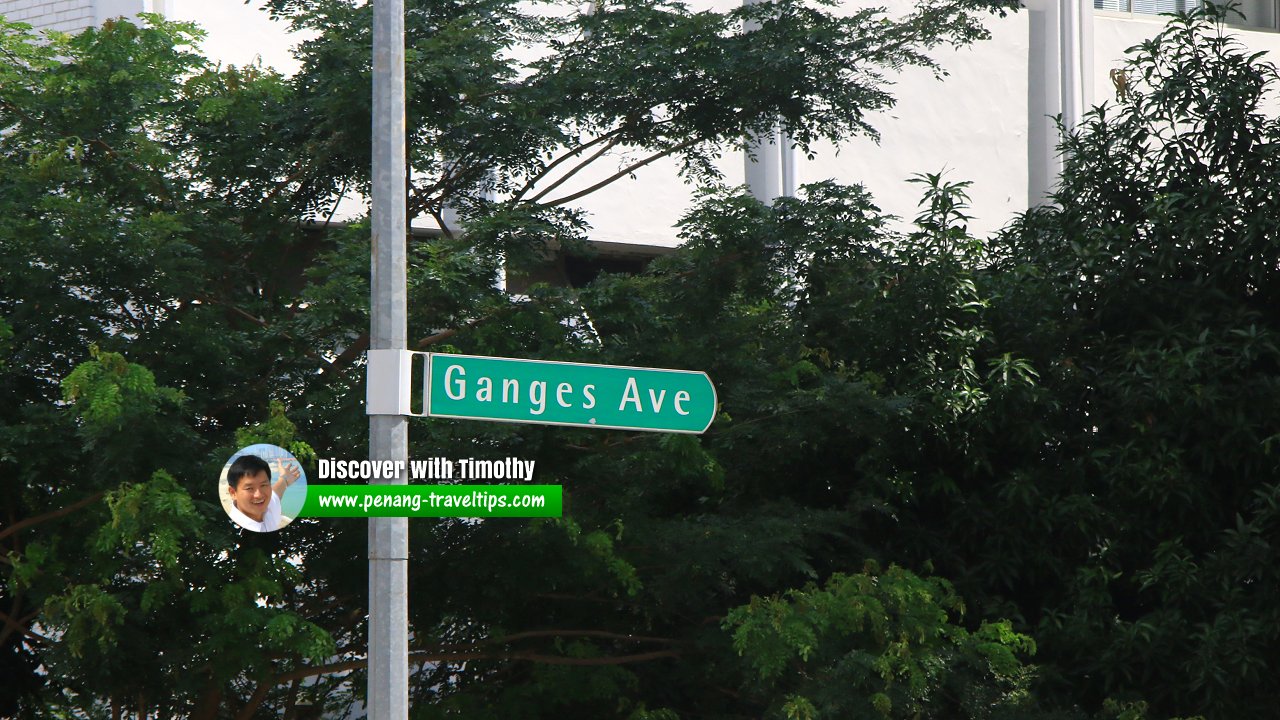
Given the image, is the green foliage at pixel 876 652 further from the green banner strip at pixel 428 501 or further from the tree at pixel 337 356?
the green banner strip at pixel 428 501

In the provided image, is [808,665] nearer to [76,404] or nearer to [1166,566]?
[1166,566]

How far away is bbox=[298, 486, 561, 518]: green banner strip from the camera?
5180mm

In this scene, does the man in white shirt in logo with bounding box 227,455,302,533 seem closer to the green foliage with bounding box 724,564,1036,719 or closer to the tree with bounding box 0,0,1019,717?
the tree with bounding box 0,0,1019,717

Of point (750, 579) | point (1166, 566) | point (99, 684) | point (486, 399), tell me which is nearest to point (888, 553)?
point (750, 579)

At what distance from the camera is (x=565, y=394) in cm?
555

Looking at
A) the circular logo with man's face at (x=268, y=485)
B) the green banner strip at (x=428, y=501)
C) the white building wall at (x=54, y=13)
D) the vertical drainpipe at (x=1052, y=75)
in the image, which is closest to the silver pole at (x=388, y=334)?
the green banner strip at (x=428, y=501)

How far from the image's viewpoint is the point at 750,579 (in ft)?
35.4

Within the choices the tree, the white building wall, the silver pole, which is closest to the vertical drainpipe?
the tree

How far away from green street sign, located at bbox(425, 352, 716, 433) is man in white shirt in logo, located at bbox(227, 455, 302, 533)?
56 cm

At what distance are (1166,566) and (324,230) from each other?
6721 mm

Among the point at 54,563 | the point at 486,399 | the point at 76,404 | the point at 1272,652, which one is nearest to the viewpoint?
the point at 486,399

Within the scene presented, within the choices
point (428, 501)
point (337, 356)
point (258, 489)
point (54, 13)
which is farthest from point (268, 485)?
point (54, 13)

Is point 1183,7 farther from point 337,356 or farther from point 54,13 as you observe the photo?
point 337,356

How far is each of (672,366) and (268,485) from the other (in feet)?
18.2
